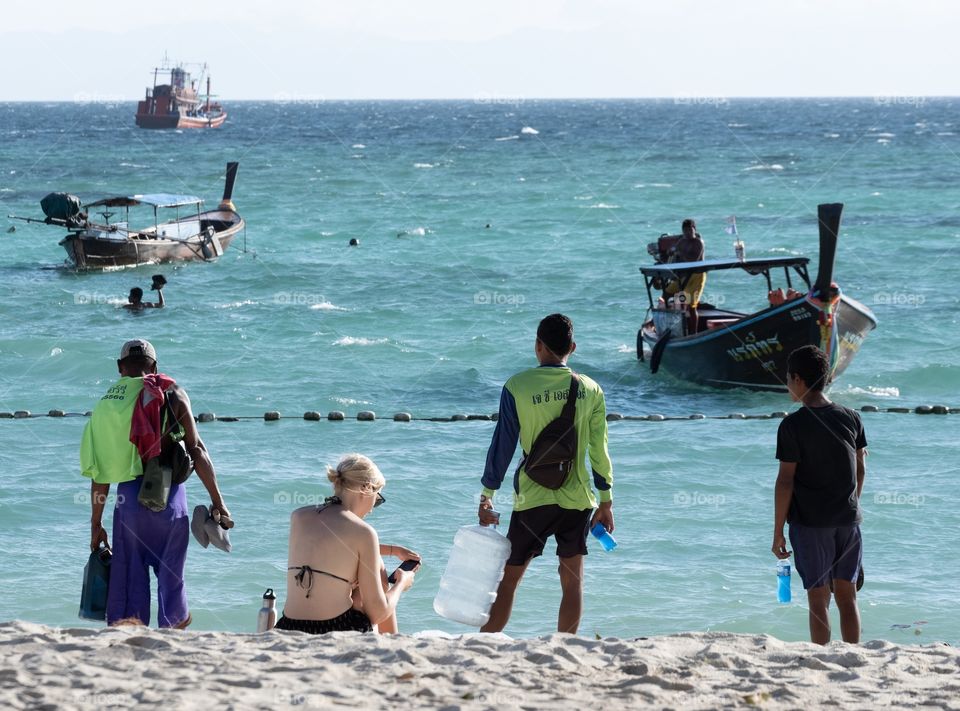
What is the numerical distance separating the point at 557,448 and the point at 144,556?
6.72 feet

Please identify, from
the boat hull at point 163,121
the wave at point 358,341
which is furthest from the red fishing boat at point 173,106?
the wave at point 358,341

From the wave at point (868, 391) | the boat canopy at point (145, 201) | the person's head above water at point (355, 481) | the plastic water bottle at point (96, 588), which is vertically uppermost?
the boat canopy at point (145, 201)

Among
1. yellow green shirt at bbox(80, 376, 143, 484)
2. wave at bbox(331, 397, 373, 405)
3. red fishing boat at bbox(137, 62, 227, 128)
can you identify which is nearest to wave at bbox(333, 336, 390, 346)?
wave at bbox(331, 397, 373, 405)

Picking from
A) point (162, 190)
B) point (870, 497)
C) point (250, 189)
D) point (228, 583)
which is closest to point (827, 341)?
point (870, 497)

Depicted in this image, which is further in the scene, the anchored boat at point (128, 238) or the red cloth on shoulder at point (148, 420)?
the anchored boat at point (128, 238)

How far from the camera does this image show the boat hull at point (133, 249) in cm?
2994

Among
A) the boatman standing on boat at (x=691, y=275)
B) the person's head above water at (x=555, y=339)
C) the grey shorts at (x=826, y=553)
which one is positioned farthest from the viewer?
the boatman standing on boat at (x=691, y=275)

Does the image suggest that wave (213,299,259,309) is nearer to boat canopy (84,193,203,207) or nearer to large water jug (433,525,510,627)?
boat canopy (84,193,203,207)

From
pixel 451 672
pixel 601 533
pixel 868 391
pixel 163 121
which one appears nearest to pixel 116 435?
pixel 451 672

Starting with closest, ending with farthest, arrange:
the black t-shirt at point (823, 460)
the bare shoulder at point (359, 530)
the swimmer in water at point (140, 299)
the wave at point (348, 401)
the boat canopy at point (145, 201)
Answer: the bare shoulder at point (359, 530) < the black t-shirt at point (823, 460) < the wave at point (348, 401) < the swimmer in water at point (140, 299) < the boat canopy at point (145, 201)

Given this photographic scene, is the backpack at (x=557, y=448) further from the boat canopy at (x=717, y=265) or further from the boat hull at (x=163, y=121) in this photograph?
the boat hull at (x=163, y=121)

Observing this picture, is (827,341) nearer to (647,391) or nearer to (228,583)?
(647,391)

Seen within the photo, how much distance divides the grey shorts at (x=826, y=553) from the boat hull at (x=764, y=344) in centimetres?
1060

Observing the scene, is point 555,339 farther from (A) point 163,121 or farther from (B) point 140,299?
(A) point 163,121
